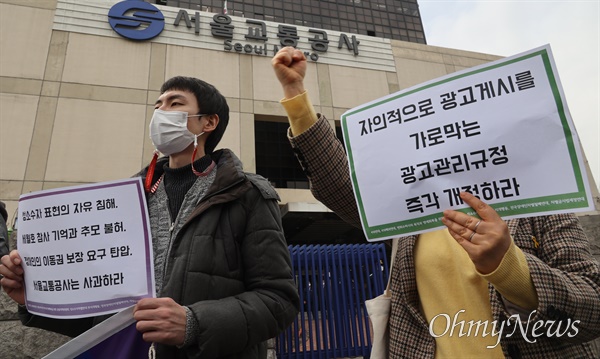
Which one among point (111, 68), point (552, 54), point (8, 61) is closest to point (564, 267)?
point (552, 54)

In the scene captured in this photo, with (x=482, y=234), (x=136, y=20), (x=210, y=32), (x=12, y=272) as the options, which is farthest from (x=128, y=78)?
(x=482, y=234)

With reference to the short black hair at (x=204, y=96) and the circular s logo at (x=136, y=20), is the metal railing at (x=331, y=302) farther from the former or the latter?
the circular s logo at (x=136, y=20)

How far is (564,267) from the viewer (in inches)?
50.4

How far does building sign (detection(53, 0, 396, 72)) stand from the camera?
12.2 m

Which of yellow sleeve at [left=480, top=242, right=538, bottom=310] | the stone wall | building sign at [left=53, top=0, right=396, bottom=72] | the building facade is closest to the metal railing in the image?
the stone wall

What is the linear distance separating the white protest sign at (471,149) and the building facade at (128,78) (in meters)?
10.6

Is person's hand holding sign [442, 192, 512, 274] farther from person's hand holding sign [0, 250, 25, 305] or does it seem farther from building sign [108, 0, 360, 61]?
building sign [108, 0, 360, 61]

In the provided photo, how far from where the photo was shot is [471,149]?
3.94ft

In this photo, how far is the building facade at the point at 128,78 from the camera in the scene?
10445 millimetres

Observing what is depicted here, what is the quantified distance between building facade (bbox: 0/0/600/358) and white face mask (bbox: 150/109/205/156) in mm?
9668

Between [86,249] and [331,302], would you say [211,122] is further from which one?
[331,302]

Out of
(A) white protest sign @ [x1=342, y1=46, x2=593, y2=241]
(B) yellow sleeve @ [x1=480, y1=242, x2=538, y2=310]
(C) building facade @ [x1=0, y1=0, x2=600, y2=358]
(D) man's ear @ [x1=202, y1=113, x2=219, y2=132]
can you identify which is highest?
(C) building facade @ [x1=0, y1=0, x2=600, y2=358]

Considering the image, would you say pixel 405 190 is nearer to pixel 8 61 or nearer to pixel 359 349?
pixel 359 349

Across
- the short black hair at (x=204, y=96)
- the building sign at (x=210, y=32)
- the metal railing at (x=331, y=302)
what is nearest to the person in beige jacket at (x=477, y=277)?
the short black hair at (x=204, y=96)
